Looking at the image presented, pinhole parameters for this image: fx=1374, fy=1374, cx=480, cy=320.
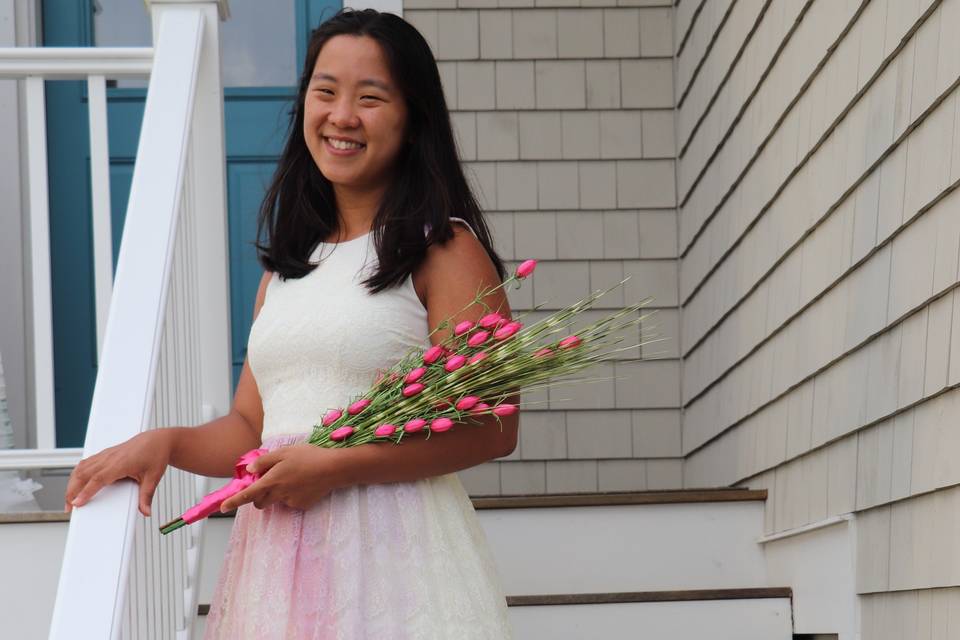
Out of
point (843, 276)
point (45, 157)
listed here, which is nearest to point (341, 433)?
point (843, 276)

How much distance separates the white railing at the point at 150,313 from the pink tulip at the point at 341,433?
0.27 m

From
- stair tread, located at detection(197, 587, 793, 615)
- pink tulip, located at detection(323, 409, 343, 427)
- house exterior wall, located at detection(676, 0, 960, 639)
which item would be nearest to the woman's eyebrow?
pink tulip, located at detection(323, 409, 343, 427)

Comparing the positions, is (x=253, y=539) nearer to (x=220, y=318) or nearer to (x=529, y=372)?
(x=529, y=372)

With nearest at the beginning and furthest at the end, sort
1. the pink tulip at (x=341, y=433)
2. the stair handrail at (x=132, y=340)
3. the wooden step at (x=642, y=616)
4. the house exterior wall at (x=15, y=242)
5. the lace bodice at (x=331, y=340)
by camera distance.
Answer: the stair handrail at (x=132, y=340)
the pink tulip at (x=341, y=433)
the lace bodice at (x=331, y=340)
the wooden step at (x=642, y=616)
the house exterior wall at (x=15, y=242)

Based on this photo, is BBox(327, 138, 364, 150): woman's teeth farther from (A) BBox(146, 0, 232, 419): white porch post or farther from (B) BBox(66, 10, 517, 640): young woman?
(A) BBox(146, 0, 232, 419): white porch post

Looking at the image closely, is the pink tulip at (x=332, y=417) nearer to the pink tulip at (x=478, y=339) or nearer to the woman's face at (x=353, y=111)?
the pink tulip at (x=478, y=339)

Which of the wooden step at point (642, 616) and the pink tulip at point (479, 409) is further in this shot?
the wooden step at point (642, 616)

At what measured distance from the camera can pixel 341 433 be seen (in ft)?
5.72

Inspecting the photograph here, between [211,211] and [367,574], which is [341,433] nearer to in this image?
[367,574]

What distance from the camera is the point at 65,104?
14.5 ft

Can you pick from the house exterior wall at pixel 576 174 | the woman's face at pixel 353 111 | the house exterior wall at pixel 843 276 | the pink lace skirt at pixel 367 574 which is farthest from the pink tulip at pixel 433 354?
the house exterior wall at pixel 576 174

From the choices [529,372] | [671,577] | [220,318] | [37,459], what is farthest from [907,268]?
[37,459]

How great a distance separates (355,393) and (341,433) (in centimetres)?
14

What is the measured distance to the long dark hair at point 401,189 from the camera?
1884mm
